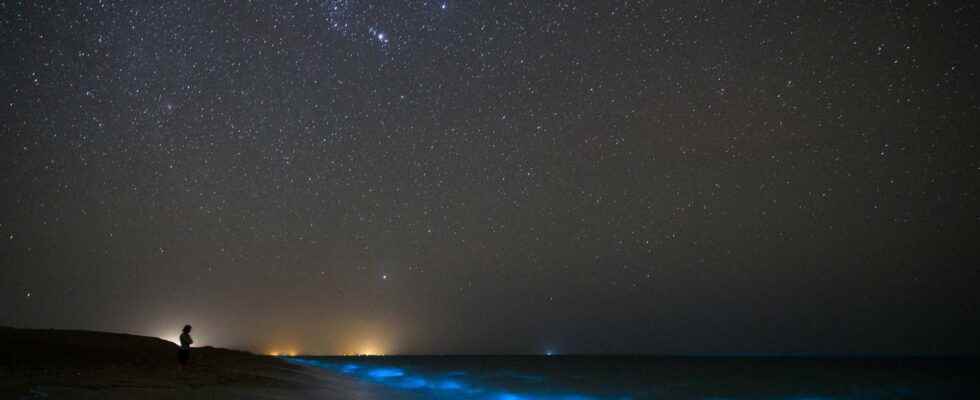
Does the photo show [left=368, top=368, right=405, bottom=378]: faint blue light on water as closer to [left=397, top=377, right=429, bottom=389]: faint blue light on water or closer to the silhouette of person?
[left=397, top=377, right=429, bottom=389]: faint blue light on water

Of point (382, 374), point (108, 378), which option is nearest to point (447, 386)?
point (382, 374)

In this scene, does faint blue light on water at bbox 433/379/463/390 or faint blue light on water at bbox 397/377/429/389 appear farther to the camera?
faint blue light on water at bbox 433/379/463/390

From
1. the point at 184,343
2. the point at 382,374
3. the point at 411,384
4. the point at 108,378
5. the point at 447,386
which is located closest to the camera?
the point at 108,378

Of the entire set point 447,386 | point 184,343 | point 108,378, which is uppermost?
point 184,343

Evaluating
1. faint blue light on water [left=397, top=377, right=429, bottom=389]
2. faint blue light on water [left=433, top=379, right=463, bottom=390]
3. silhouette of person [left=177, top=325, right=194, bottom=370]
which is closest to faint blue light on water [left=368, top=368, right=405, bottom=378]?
faint blue light on water [left=397, top=377, right=429, bottom=389]

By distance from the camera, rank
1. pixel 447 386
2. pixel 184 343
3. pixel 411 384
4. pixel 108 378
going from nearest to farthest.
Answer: pixel 108 378 → pixel 184 343 → pixel 411 384 → pixel 447 386

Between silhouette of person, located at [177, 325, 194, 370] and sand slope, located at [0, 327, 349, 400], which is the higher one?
silhouette of person, located at [177, 325, 194, 370]

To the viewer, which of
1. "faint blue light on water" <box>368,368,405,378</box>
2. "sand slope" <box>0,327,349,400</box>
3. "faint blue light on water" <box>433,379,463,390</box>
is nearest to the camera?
"sand slope" <box>0,327,349,400</box>

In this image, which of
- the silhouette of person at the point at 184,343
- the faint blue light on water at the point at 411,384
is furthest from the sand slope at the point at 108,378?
the faint blue light on water at the point at 411,384

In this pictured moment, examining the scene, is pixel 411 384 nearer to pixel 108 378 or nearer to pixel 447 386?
pixel 447 386

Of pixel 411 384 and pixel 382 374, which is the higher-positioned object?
pixel 411 384

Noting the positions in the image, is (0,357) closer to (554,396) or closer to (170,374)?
(170,374)

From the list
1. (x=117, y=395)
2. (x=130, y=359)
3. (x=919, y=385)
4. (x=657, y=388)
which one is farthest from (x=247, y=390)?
(x=919, y=385)

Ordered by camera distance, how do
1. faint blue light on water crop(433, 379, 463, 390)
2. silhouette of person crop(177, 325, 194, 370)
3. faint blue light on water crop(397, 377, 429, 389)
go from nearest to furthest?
silhouette of person crop(177, 325, 194, 370) → faint blue light on water crop(397, 377, 429, 389) → faint blue light on water crop(433, 379, 463, 390)
